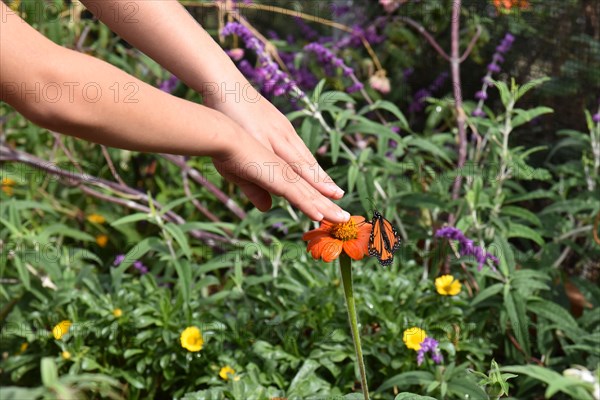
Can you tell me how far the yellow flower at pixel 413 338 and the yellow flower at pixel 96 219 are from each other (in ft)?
4.06

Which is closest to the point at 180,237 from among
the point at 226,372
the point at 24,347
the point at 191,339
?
the point at 191,339

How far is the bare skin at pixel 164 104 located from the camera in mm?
916

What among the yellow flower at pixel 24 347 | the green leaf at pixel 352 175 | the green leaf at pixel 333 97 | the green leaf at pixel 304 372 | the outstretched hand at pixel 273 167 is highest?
the outstretched hand at pixel 273 167

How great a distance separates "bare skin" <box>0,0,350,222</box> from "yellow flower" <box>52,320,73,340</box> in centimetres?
74

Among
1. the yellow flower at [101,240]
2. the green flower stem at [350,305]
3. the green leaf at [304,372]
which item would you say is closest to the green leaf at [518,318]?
the green leaf at [304,372]

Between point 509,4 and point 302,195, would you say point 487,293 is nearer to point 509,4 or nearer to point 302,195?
point 302,195

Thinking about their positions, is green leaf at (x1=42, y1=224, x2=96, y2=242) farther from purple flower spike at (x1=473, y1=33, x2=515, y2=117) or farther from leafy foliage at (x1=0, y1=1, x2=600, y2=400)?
purple flower spike at (x1=473, y1=33, x2=515, y2=117)

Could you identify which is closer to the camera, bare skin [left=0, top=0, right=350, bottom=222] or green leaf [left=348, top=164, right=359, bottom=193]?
bare skin [left=0, top=0, right=350, bottom=222]

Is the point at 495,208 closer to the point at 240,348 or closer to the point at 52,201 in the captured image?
the point at 240,348

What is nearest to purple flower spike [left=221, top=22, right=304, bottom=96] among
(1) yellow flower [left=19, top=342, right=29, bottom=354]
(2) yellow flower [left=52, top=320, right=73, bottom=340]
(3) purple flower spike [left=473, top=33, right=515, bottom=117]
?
(3) purple flower spike [left=473, top=33, right=515, bottom=117]

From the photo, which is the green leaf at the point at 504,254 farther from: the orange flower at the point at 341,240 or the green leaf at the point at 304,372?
the orange flower at the point at 341,240

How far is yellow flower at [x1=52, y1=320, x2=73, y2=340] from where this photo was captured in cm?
177

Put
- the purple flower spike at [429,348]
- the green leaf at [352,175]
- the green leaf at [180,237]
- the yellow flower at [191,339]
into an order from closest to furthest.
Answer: the purple flower spike at [429,348]
the yellow flower at [191,339]
the green leaf at [180,237]
the green leaf at [352,175]

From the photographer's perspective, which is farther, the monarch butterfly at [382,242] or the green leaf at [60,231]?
the green leaf at [60,231]
